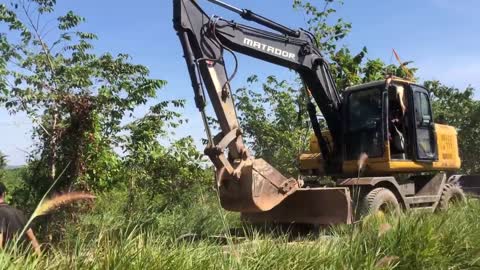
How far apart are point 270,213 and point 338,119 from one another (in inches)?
111

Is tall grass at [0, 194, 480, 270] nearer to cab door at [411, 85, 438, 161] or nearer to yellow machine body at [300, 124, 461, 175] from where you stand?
yellow machine body at [300, 124, 461, 175]

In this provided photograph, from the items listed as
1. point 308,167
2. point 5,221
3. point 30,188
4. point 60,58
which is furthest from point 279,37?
point 5,221

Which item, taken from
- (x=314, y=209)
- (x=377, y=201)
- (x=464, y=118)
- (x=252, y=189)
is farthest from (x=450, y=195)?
(x=464, y=118)

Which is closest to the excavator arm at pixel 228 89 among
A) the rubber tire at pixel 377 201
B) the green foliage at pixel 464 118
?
the rubber tire at pixel 377 201

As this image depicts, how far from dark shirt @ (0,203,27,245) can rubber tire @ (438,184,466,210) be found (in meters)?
9.46

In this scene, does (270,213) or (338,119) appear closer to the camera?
→ (270,213)

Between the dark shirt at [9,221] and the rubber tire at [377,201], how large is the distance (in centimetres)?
584

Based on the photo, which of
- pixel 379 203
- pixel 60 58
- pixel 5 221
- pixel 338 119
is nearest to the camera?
pixel 5 221

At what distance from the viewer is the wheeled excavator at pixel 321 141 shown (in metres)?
8.78

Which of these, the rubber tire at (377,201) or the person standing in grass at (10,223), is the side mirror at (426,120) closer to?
the rubber tire at (377,201)

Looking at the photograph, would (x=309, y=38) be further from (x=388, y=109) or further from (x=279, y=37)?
(x=388, y=109)

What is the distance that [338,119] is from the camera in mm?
11781

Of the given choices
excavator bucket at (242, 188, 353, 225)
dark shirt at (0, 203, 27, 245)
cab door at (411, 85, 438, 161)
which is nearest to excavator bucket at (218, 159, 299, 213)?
excavator bucket at (242, 188, 353, 225)

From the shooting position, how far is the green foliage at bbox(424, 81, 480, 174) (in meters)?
26.5
